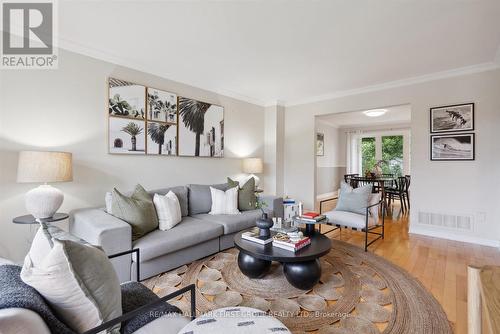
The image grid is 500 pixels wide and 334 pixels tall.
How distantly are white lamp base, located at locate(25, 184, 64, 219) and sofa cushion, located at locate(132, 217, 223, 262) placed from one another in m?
0.82

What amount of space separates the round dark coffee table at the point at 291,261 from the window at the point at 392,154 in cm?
649

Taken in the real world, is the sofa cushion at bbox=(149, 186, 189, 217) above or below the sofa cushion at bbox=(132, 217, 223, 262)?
above

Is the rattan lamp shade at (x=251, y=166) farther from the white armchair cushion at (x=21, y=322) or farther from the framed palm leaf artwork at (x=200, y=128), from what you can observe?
the white armchair cushion at (x=21, y=322)

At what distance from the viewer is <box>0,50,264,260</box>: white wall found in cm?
234

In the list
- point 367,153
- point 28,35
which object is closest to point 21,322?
point 28,35

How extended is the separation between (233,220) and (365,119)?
5.66m

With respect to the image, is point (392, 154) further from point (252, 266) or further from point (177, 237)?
point (177, 237)

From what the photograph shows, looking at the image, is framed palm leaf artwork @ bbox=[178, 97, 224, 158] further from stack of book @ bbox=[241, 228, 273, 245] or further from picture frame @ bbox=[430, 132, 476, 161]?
picture frame @ bbox=[430, 132, 476, 161]

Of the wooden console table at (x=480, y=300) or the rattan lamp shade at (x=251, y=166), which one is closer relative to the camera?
Result: the wooden console table at (x=480, y=300)

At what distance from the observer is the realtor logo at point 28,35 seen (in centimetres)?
217

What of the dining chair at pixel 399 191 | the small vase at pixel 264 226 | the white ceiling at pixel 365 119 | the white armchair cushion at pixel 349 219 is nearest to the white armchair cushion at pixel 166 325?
the small vase at pixel 264 226

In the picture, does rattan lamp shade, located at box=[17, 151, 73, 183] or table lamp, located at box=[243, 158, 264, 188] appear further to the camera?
table lamp, located at box=[243, 158, 264, 188]

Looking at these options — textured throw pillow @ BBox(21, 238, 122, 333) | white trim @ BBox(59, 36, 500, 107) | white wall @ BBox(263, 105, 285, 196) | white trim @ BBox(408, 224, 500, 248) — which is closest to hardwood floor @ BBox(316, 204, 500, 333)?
white trim @ BBox(408, 224, 500, 248)

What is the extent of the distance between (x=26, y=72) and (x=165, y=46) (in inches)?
55.6
